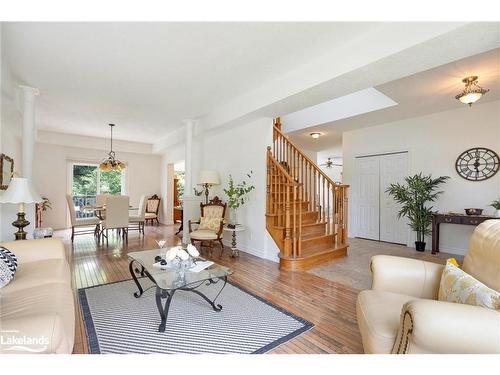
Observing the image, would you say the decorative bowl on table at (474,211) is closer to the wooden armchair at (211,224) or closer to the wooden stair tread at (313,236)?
the wooden stair tread at (313,236)

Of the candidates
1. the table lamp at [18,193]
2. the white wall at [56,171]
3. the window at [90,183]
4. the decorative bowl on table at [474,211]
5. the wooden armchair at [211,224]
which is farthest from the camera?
the window at [90,183]

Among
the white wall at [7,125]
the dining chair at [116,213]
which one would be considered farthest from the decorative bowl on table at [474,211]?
the white wall at [7,125]

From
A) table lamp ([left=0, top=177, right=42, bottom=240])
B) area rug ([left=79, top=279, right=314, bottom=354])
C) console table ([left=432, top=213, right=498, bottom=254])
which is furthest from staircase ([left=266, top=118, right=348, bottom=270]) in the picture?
table lamp ([left=0, top=177, right=42, bottom=240])

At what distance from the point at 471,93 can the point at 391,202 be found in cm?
265

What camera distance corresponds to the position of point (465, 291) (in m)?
1.34

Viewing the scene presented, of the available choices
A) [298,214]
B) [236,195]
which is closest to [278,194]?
[298,214]

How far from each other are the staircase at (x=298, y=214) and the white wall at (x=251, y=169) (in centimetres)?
15

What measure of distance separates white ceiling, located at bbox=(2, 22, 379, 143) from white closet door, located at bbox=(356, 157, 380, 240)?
138 inches

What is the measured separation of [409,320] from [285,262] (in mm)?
2506

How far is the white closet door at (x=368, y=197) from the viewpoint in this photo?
5.59 meters

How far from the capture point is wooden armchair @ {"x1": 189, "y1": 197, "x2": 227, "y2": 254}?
14.1ft

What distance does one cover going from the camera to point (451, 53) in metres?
2.21

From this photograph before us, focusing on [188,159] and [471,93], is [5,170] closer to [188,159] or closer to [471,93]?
[188,159]
